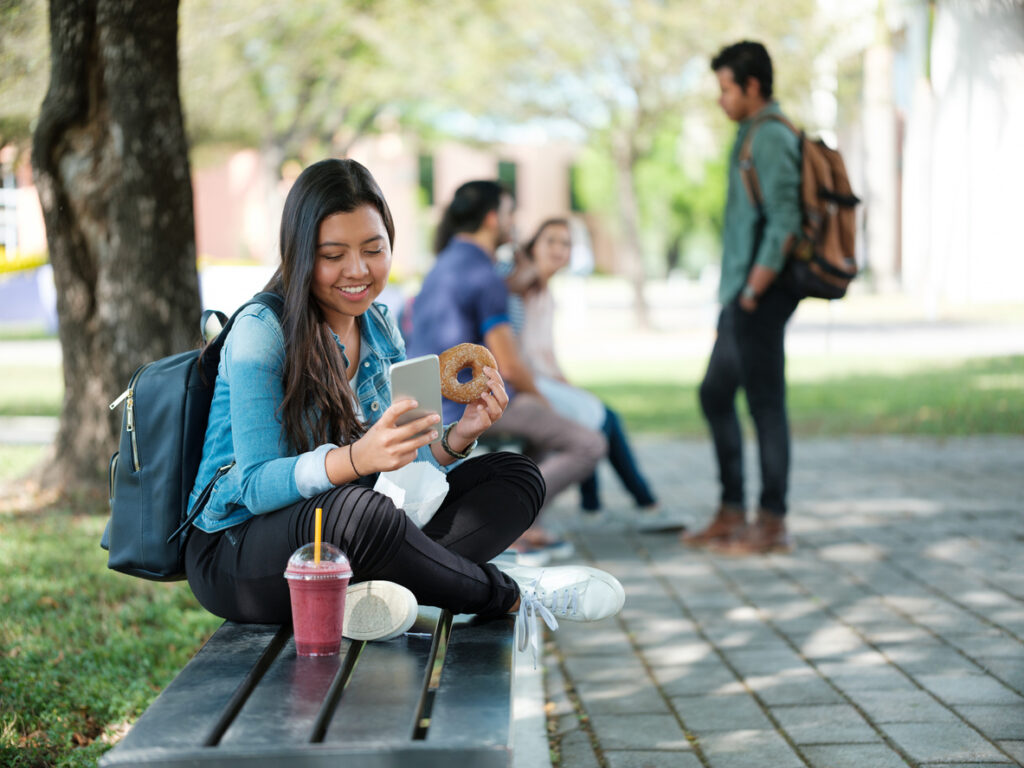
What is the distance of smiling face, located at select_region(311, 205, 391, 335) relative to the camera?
9.57 ft

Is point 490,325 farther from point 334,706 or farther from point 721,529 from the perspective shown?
point 334,706

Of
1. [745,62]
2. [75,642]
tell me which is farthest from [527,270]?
[75,642]

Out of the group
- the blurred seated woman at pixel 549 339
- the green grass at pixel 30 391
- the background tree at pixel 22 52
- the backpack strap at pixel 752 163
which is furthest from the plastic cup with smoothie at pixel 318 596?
the green grass at pixel 30 391

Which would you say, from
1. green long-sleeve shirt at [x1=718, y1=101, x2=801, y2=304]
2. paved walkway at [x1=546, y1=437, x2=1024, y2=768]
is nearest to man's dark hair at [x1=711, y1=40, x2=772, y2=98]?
green long-sleeve shirt at [x1=718, y1=101, x2=801, y2=304]

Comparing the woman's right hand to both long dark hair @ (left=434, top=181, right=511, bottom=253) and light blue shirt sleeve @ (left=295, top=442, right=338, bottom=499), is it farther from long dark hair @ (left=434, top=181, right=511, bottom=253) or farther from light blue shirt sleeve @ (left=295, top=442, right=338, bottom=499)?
long dark hair @ (left=434, top=181, right=511, bottom=253)

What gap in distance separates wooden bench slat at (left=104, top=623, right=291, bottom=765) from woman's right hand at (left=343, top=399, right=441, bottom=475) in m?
0.46

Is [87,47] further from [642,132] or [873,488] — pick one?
[642,132]

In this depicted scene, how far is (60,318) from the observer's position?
642cm

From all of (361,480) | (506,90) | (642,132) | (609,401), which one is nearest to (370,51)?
(506,90)

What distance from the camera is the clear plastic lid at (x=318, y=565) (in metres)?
2.50

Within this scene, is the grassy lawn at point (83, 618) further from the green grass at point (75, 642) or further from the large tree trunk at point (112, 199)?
the large tree trunk at point (112, 199)

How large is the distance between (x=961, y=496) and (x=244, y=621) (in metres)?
5.23

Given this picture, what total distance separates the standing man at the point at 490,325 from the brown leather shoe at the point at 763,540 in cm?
80

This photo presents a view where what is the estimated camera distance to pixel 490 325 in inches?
206
